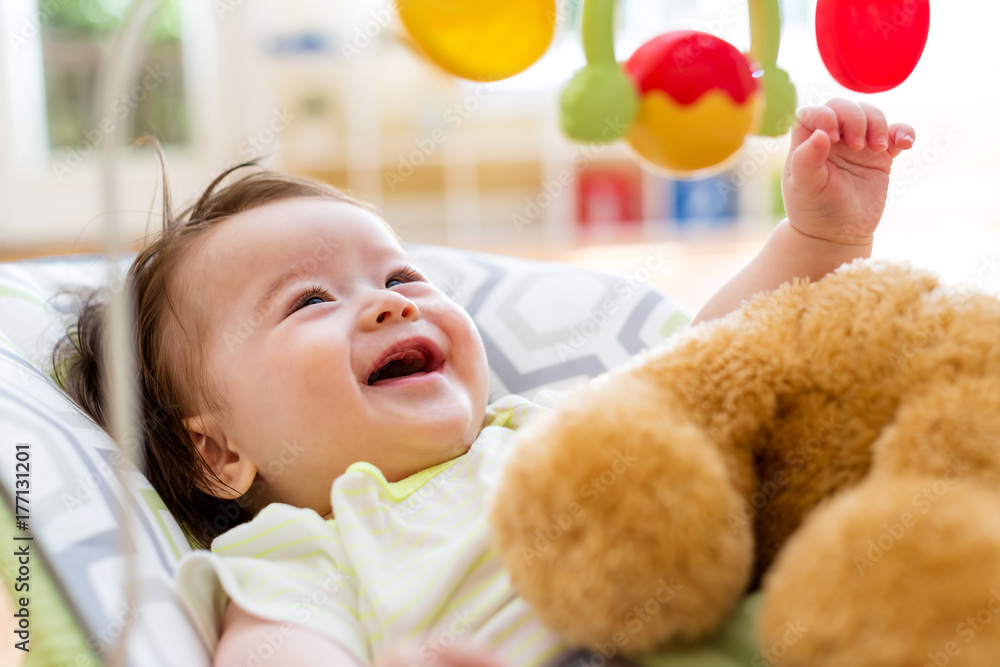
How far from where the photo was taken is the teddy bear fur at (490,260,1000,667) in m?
0.39

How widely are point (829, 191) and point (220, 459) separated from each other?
59 cm

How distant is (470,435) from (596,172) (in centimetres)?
349

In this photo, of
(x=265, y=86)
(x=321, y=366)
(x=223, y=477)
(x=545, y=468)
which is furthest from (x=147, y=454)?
(x=265, y=86)

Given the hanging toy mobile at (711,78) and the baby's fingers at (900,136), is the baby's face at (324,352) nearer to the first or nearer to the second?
the hanging toy mobile at (711,78)

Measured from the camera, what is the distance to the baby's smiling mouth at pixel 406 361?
75 centimetres

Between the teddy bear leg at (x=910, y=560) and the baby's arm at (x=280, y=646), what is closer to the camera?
the teddy bear leg at (x=910, y=560)

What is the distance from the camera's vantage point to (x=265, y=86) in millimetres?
3908

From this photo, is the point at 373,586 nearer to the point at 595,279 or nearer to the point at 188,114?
the point at 595,279

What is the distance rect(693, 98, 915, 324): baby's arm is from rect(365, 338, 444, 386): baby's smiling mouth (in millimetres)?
271
